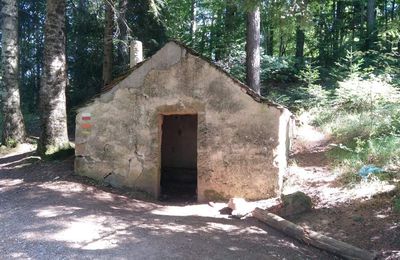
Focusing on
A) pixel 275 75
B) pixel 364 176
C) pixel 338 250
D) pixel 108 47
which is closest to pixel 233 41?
pixel 275 75

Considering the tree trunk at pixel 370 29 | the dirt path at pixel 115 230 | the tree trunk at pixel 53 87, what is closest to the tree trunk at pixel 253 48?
the tree trunk at pixel 53 87

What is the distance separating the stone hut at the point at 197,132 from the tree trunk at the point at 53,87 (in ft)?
3.13

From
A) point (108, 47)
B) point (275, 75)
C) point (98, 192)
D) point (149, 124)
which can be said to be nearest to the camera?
point (98, 192)

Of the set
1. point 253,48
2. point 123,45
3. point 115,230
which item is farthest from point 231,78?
point 123,45

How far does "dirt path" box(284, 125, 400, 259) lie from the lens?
5.68 m

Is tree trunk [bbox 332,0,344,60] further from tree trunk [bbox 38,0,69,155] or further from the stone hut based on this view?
tree trunk [bbox 38,0,69,155]

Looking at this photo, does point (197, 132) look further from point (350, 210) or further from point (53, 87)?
point (53, 87)

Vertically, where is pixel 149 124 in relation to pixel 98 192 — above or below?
above

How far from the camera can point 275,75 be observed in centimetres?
1748

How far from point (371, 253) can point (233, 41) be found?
44.9 feet

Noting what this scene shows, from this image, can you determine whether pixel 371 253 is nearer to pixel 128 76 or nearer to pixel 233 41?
pixel 128 76

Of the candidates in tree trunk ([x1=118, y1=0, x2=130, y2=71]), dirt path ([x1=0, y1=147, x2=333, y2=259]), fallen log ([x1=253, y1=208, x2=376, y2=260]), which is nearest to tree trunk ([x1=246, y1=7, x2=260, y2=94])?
tree trunk ([x1=118, y1=0, x2=130, y2=71])

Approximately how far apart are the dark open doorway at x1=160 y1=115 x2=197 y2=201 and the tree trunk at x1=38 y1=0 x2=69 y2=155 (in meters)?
3.06

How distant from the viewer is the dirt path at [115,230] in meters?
5.14
